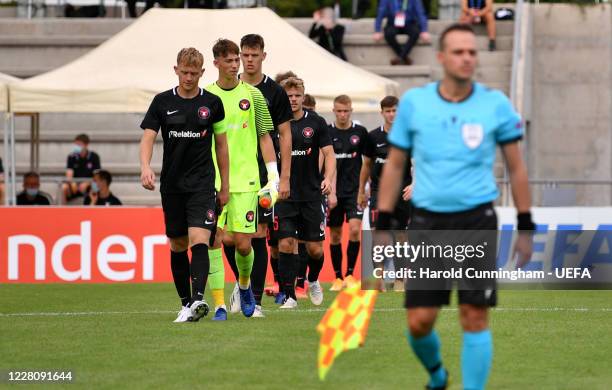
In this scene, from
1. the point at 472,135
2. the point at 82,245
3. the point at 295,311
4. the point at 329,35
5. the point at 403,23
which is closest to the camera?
the point at 472,135

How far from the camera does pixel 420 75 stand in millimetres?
27734

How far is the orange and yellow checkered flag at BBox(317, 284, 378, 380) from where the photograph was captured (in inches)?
320

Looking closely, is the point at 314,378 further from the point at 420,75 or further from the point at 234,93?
the point at 420,75

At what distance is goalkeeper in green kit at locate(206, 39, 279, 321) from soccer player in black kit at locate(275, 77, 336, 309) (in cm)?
192

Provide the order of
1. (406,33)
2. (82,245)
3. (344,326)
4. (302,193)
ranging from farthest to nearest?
(406,33), (82,245), (302,193), (344,326)

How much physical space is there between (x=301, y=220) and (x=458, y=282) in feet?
23.5

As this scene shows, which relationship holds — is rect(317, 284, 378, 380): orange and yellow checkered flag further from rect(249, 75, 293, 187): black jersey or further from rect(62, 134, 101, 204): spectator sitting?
rect(62, 134, 101, 204): spectator sitting

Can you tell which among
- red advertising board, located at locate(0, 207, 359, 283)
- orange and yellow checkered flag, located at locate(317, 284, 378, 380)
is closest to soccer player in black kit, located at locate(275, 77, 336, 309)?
red advertising board, located at locate(0, 207, 359, 283)

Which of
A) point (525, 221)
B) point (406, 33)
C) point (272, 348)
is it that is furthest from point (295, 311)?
point (406, 33)

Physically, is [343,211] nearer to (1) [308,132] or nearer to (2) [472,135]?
(1) [308,132]

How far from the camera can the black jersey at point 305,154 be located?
14.7m

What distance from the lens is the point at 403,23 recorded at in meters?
28.0

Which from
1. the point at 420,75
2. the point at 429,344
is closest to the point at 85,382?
the point at 429,344

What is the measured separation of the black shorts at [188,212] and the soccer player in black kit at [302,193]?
2.59 metres
